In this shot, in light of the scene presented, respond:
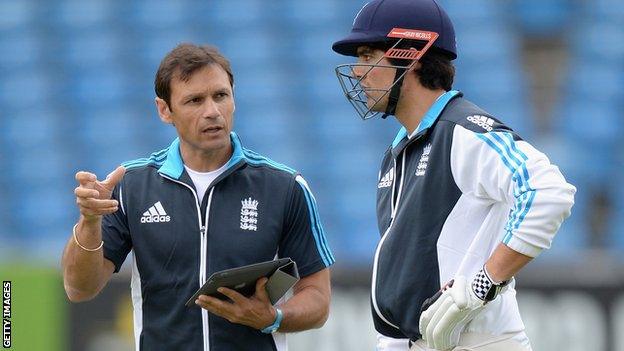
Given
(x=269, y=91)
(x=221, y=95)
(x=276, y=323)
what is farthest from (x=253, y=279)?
(x=269, y=91)

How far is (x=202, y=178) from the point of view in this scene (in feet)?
13.4

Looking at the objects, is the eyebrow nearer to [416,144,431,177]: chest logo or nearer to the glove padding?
[416,144,431,177]: chest logo

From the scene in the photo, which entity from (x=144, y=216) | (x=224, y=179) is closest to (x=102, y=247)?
(x=144, y=216)

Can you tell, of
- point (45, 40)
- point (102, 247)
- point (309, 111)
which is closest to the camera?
point (102, 247)

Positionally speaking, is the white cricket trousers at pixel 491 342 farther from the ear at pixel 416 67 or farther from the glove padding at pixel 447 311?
the ear at pixel 416 67

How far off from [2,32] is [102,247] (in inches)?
317

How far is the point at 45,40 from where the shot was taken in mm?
11383

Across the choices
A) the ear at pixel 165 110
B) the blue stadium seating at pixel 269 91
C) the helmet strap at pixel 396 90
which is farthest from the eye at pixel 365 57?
the blue stadium seating at pixel 269 91

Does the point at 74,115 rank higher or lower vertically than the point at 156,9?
lower

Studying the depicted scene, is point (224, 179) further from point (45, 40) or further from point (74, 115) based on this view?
point (45, 40)

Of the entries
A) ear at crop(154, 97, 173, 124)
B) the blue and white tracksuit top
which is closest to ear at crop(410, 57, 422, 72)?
the blue and white tracksuit top

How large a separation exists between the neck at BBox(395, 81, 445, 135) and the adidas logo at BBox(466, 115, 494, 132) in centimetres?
23

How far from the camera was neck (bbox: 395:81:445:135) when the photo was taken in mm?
3879

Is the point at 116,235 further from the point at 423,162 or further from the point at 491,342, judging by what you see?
the point at 491,342
